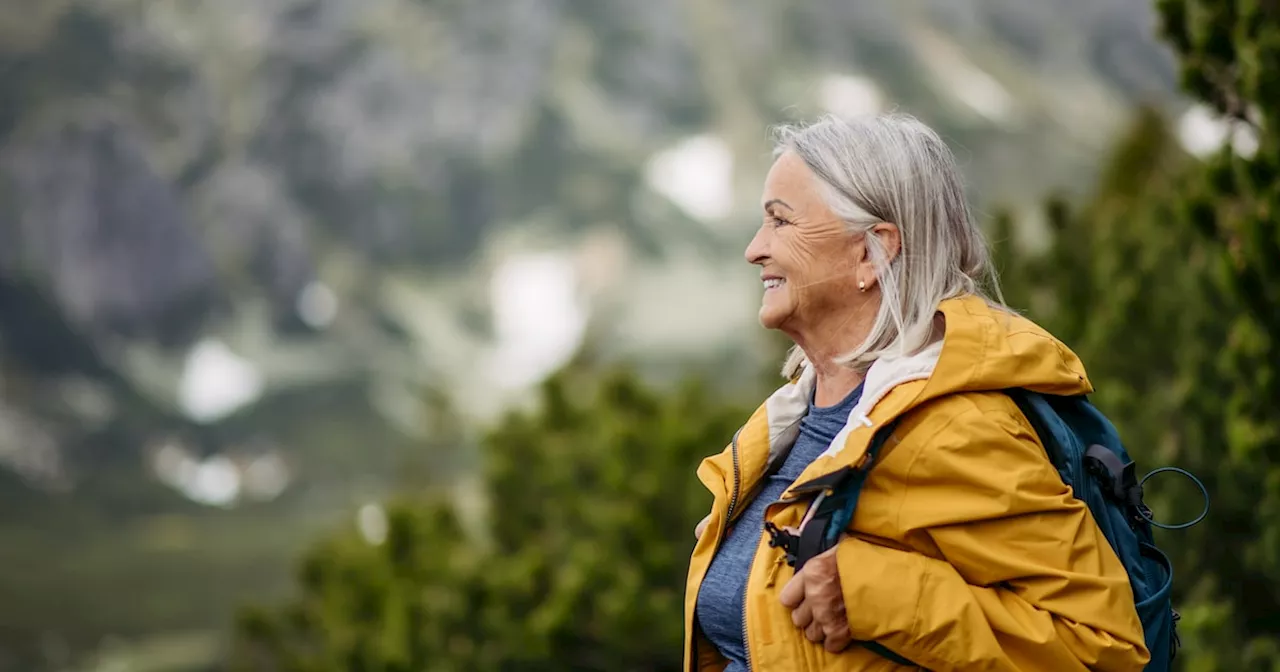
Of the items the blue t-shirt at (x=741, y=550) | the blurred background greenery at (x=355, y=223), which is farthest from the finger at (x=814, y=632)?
the blurred background greenery at (x=355, y=223)

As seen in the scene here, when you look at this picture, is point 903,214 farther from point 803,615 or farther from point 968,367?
point 803,615

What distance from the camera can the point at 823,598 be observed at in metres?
1.60

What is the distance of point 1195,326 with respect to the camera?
636cm

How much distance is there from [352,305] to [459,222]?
4913 millimetres

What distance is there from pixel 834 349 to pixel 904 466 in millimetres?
248

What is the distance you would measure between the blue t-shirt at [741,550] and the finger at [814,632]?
153 millimetres

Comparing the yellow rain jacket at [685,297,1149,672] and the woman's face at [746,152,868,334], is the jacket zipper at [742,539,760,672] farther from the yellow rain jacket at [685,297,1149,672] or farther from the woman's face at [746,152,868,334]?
the woman's face at [746,152,868,334]

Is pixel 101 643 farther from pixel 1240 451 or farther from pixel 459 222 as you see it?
pixel 1240 451

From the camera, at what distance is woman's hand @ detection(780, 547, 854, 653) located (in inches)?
62.7

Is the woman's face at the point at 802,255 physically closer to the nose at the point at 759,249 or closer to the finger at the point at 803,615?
the nose at the point at 759,249

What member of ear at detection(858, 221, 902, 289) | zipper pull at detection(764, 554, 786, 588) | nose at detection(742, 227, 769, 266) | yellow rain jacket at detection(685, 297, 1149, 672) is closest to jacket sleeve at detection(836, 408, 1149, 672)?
yellow rain jacket at detection(685, 297, 1149, 672)

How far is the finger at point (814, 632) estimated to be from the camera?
1.62 metres

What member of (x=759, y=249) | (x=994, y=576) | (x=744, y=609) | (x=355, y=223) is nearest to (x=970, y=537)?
(x=994, y=576)

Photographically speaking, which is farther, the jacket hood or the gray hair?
the gray hair
